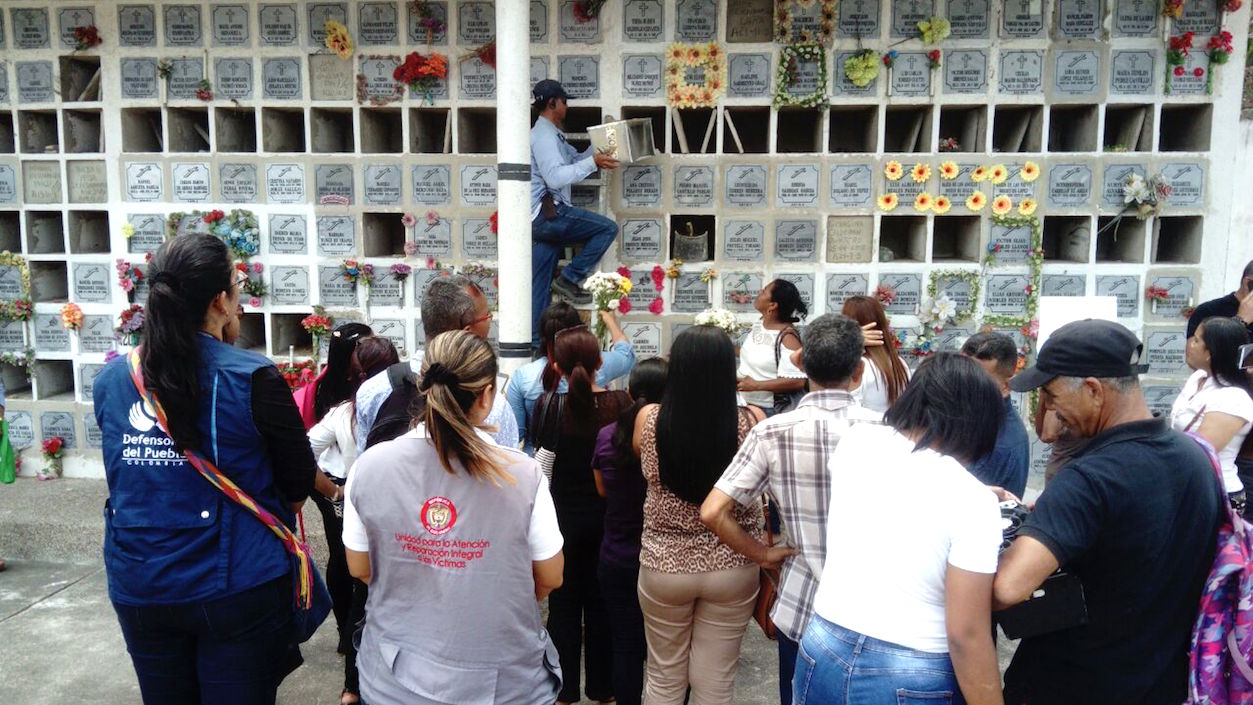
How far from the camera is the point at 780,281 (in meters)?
4.36

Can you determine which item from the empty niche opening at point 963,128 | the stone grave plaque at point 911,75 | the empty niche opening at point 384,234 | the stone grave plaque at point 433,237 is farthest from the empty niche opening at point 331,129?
the empty niche opening at point 963,128

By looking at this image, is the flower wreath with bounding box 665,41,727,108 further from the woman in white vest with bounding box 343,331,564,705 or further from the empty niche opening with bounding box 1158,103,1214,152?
the woman in white vest with bounding box 343,331,564,705

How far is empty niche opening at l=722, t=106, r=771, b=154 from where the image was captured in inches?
200

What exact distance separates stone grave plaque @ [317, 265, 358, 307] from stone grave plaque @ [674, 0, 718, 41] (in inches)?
96.2

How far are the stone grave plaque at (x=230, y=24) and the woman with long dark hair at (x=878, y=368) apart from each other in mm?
3890

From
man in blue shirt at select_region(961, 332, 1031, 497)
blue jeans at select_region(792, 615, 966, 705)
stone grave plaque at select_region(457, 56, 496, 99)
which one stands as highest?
stone grave plaque at select_region(457, 56, 496, 99)

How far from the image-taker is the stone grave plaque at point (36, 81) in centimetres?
527

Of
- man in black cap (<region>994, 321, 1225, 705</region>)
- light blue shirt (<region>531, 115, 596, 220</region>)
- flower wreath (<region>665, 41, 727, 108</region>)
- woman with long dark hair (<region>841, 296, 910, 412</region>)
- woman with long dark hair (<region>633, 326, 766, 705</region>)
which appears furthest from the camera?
flower wreath (<region>665, 41, 727, 108</region>)

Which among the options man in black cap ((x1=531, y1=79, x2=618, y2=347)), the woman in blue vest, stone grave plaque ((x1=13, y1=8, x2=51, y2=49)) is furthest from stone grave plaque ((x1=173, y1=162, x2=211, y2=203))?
the woman in blue vest

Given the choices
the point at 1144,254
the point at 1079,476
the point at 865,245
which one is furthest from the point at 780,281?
the point at 1079,476

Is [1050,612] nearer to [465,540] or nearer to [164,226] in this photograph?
[465,540]

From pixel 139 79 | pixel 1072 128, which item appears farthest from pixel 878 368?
pixel 139 79

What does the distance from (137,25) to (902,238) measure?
15.7 ft

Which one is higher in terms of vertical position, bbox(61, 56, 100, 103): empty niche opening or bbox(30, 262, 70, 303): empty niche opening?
bbox(61, 56, 100, 103): empty niche opening
